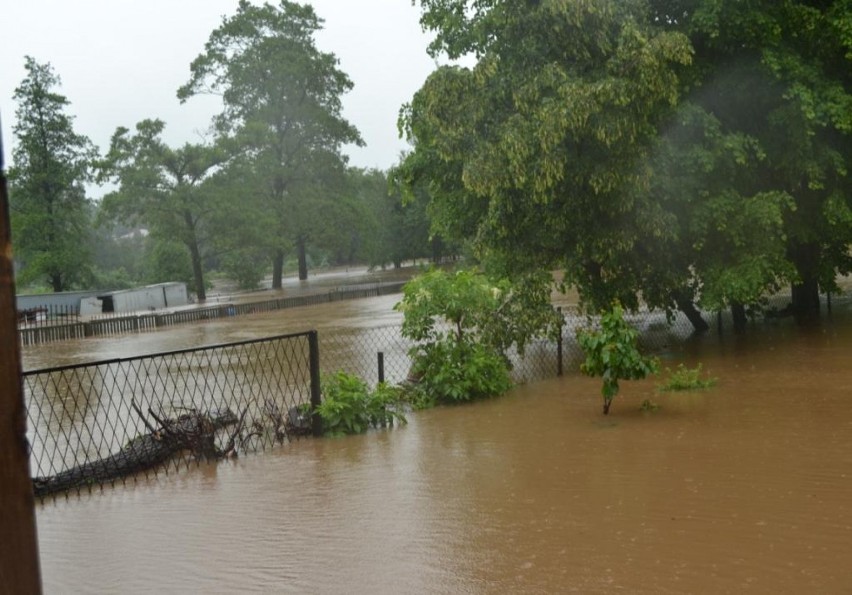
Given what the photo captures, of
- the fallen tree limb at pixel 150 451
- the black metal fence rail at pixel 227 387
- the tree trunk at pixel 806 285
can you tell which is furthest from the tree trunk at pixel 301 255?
the fallen tree limb at pixel 150 451

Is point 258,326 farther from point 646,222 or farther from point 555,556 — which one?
point 555,556

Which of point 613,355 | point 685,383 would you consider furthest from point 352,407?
point 685,383

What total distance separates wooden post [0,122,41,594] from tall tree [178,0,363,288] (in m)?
44.4

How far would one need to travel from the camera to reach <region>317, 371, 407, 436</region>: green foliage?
10.3m

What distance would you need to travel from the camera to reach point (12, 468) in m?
1.66

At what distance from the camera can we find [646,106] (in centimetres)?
1303

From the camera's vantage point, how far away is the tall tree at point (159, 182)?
39.6 meters

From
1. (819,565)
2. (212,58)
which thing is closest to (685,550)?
(819,565)

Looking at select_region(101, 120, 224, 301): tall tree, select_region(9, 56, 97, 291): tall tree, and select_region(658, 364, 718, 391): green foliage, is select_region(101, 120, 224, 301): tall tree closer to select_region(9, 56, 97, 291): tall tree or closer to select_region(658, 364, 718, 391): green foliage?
select_region(9, 56, 97, 291): tall tree

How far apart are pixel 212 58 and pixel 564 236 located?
38606 mm

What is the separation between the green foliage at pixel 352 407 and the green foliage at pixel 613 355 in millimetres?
2480

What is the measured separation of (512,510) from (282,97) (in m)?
44.2

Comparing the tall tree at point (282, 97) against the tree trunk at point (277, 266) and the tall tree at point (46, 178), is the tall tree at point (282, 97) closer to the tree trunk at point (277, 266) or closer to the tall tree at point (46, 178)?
the tree trunk at point (277, 266)

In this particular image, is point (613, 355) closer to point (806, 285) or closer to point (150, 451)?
point (150, 451)
